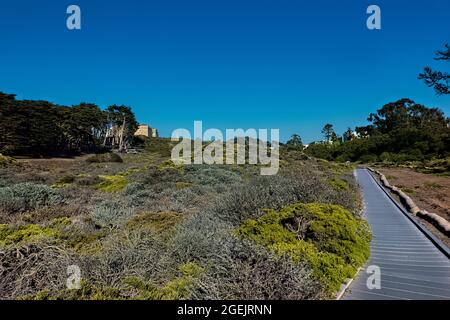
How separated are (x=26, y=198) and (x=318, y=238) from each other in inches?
395

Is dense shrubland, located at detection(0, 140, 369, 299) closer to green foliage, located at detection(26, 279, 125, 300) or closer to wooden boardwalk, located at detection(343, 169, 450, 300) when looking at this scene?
green foliage, located at detection(26, 279, 125, 300)

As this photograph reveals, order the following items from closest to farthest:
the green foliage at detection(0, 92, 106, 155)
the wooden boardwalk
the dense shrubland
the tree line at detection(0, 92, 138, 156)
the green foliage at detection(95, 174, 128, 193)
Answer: the dense shrubland → the wooden boardwalk → the green foliage at detection(95, 174, 128, 193) → the green foliage at detection(0, 92, 106, 155) → the tree line at detection(0, 92, 138, 156)

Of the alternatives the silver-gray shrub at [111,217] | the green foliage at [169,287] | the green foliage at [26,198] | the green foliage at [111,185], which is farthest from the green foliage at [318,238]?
the green foliage at [111,185]

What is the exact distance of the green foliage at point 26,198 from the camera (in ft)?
32.6

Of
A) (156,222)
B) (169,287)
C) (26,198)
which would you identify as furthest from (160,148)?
(169,287)

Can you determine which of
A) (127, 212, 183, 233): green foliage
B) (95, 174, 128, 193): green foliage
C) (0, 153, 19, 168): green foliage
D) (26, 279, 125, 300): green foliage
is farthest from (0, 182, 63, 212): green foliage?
(0, 153, 19, 168): green foliage

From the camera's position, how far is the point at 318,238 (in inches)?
235

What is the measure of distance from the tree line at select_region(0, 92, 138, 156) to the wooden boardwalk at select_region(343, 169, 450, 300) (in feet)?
143

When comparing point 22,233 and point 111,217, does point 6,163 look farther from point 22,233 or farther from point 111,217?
point 22,233

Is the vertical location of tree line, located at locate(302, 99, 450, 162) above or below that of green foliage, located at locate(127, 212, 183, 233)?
above

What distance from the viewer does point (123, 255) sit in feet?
15.7

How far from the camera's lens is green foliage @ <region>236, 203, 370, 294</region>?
187 inches
